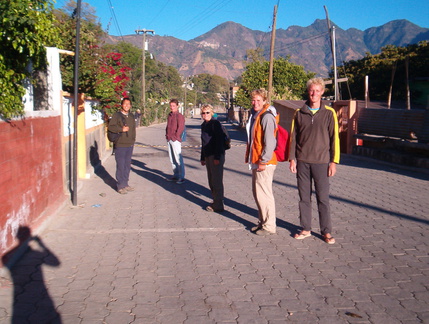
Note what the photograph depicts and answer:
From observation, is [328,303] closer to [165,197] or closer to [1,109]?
[1,109]

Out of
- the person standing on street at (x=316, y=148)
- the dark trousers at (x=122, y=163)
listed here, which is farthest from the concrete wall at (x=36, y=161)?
the person standing on street at (x=316, y=148)

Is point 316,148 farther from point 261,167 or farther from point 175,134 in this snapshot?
point 175,134

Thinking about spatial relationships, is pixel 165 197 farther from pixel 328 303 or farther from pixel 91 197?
pixel 328 303

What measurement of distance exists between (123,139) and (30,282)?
4983mm

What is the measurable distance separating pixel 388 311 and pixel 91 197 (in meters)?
6.44

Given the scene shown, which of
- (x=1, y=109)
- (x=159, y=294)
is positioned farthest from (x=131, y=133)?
(x=159, y=294)

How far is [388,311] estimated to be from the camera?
3.91m

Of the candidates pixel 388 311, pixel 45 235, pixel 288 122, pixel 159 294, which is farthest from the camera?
pixel 288 122

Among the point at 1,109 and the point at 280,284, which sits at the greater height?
the point at 1,109

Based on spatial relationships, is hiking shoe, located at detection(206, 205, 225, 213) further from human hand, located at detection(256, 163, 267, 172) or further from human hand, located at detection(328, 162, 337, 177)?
human hand, located at detection(328, 162, 337, 177)

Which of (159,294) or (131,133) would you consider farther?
(131,133)

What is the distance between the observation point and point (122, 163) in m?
9.34

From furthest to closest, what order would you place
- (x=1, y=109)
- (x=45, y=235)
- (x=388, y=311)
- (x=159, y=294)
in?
(x=45, y=235)
(x=1, y=109)
(x=159, y=294)
(x=388, y=311)

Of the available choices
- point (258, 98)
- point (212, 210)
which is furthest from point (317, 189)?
point (212, 210)
